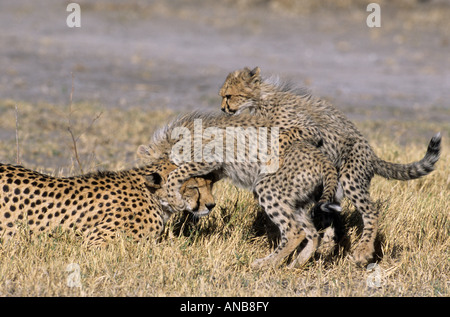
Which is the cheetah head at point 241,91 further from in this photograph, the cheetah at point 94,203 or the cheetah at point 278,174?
the cheetah at point 94,203

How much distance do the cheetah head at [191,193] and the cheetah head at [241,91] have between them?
102 centimetres

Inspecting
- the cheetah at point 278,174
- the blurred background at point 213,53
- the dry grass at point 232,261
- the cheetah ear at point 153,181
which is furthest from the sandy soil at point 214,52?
the cheetah ear at point 153,181

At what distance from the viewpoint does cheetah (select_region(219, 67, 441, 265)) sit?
193 inches

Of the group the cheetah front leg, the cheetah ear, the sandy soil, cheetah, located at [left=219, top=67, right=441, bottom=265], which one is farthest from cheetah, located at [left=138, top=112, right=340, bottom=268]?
the sandy soil

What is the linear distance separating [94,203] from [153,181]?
0.40 m

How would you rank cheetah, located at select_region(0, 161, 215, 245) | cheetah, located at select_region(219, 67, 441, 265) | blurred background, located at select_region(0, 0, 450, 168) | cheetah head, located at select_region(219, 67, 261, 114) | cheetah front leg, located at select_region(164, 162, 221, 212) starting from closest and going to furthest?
cheetah, located at select_region(0, 161, 215, 245) → cheetah front leg, located at select_region(164, 162, 221, 212) → cheetah, located at select_region(219, 67, 441, 265) → cheetah head, located at select_region(219, 67, 261, 114) → blurred background, located at select_region(0, 0, 450, 168)

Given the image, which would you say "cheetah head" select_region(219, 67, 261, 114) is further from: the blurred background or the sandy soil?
the sandy soil

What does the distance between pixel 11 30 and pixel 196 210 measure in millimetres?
13186

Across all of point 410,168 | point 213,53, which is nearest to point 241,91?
point 410,168

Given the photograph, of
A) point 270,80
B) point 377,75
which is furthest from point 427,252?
point 377,75

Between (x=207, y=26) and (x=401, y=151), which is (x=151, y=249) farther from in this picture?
(x=207, y=26)

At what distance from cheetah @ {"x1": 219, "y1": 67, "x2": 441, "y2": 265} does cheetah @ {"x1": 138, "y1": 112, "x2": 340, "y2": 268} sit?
0.21 meters

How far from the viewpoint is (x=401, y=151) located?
7.07 m

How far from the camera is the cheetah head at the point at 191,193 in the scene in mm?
4840
